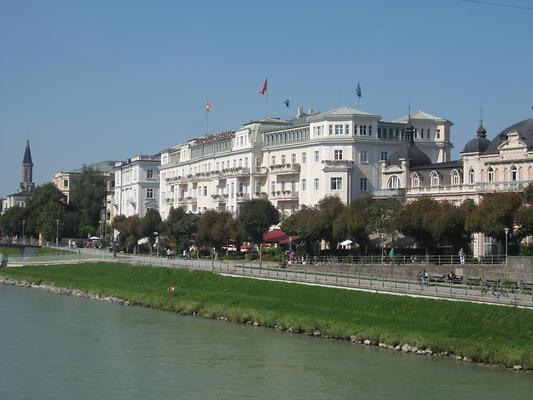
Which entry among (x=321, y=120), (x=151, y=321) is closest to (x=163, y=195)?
(x=321, y=120)

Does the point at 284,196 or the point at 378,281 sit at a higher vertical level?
the point at 284,196

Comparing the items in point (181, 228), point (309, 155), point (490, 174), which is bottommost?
point (181, 228)

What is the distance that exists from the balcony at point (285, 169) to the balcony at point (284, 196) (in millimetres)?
1977

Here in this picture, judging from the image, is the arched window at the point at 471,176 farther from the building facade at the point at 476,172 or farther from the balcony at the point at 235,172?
the balcony at the point at 235,172

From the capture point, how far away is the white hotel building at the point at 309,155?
102 metres

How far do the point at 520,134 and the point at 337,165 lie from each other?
2284 cm

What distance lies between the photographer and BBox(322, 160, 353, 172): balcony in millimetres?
101375

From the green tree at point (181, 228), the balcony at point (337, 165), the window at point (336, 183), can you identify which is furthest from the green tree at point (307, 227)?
the green tree at point (181, 228)

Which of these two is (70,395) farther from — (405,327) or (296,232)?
(296,232)

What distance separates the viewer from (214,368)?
156ft

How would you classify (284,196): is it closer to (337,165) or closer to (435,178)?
(337,165)

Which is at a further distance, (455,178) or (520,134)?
(455,178)

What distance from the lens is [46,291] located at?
9231cm

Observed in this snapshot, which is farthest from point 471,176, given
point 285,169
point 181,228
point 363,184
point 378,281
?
point 181,228
